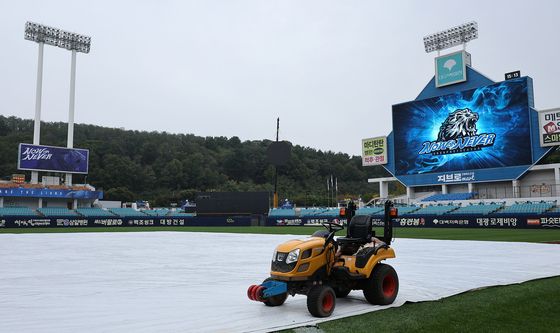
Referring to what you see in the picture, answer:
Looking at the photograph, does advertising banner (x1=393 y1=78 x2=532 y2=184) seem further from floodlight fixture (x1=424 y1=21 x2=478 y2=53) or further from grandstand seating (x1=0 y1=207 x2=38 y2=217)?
grandstand seating (x1=0 y1=207 x2=38 y2=217)

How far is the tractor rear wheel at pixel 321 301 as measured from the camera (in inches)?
251

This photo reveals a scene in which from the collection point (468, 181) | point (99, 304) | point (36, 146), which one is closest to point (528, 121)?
point (468, 181)

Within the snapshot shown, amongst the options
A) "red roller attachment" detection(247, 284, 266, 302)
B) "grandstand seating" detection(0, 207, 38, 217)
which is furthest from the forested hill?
"red roller attachment" detection(247, 284, 266, 302)

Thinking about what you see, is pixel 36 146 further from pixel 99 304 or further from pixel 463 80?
pixel 99 304

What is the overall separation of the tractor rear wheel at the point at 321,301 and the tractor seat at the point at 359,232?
107 centimetres

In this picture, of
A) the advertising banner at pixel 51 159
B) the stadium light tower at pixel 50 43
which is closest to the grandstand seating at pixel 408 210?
the advertising banner at pixel 51 159

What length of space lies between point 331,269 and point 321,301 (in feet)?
2.36

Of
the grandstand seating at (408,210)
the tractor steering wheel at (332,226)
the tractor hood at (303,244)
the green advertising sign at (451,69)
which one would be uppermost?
the green advertising sign at (451,69)

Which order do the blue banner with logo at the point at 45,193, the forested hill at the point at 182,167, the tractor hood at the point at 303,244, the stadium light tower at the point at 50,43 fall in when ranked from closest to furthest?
the tractor hood at the point at 303,244 < the stadium light tower at the point at 50,43 < the blue banner with logo at the point at 45,193 < the forested hill at the point at 182,167

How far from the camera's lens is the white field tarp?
6.22m

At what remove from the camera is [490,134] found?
55.8 meters

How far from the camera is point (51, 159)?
2530 inches

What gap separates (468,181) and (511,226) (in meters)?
20.6

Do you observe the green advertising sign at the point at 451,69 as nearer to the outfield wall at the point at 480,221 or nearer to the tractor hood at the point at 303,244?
the outfield wall at the point at 480,221
